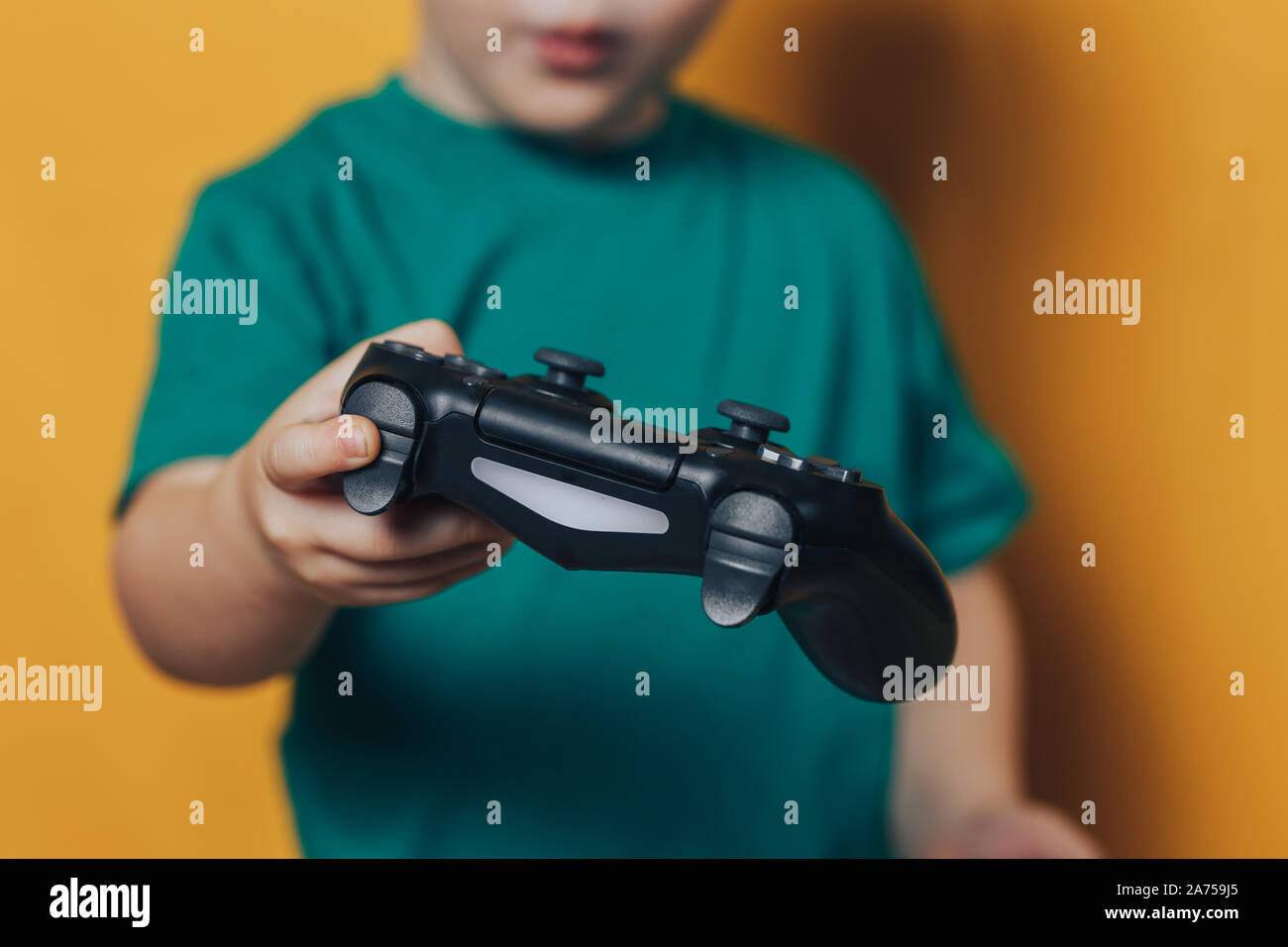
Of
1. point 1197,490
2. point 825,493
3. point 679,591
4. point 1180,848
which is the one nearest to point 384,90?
point 679,591

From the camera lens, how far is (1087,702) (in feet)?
2.77

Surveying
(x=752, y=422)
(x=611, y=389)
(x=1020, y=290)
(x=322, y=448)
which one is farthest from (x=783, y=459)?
(x=1020, y=290)

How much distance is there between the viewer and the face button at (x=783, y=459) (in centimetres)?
30

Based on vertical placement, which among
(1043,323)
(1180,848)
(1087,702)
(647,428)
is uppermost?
(1043,323)

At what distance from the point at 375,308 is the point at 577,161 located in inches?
4.9

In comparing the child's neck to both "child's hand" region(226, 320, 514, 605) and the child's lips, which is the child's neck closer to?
the child's lips

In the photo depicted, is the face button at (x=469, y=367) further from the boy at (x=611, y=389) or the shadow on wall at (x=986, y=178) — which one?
the shadow on wall at (x=986, y=178)

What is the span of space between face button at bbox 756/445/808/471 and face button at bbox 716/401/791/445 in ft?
0.04

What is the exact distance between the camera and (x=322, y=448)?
1.07ft

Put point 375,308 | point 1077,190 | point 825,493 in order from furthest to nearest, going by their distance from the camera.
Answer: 1. point 1077,190
2. point 375,308
3. point 825,493

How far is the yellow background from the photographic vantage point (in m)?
0.79

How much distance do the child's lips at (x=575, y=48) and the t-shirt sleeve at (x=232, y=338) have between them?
0.13 metres

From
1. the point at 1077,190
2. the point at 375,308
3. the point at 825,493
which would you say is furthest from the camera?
the point at 1077,190
